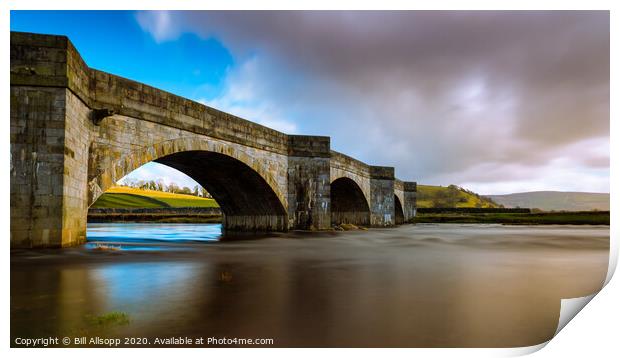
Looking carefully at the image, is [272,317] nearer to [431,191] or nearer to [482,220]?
[482,220]

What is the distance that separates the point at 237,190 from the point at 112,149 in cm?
1058

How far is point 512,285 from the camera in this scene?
24.0ft

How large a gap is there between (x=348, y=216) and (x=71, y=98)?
28021 millimetres

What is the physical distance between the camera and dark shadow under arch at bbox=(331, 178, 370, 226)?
36.0m

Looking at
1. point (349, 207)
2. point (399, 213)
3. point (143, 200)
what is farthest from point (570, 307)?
point (143, 200)

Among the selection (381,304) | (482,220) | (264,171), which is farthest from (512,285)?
(482,220)

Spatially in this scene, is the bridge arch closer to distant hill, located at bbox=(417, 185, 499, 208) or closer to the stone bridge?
the stone bridge

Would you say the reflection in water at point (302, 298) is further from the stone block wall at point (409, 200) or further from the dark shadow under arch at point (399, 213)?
the stone block wall at point (409, 200)

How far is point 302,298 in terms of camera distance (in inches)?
238

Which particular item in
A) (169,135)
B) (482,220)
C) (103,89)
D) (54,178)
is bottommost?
(482,220)

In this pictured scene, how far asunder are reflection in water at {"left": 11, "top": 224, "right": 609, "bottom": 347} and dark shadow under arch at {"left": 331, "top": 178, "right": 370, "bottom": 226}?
2541cm

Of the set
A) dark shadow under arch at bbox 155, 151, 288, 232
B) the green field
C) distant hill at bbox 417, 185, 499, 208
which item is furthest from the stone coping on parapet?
distant hill at bbox 417, 185, 499, 208

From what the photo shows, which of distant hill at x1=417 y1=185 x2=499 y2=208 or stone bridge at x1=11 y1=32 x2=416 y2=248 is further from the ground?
stone bridge at x1=11 y1=32 x2=416 y2=248

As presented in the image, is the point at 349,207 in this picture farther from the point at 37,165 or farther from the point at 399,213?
the point at 37,165
